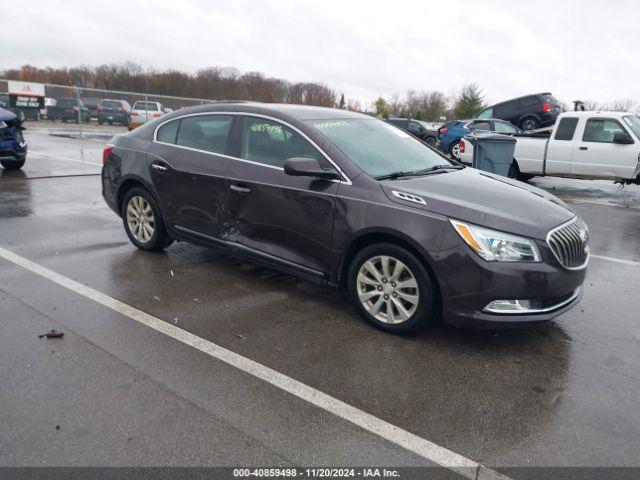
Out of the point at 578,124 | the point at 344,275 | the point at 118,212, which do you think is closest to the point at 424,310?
the point at 344,275

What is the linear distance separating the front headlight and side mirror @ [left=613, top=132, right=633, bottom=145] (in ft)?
31.2

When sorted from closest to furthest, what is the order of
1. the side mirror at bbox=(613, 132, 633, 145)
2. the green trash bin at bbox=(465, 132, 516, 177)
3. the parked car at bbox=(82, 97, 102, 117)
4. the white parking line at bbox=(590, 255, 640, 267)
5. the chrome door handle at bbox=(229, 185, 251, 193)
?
the chrome door handle at bbox=(229, 185, 251, 193), the white parking line at bbox=(590, 255, 640, 267), the green trash bin at bbox=(465, 132, 516, 177), the side mirror at bbox=(613, 132, 633, 145), the parked car at bbox=(82, 97, 102, 117)

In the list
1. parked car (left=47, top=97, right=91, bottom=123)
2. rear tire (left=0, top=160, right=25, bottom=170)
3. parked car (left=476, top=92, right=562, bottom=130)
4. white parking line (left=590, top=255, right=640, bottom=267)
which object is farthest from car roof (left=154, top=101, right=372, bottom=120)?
parked car (left=47, top=97, right=91, bottom=123)

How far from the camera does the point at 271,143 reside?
4.90 m

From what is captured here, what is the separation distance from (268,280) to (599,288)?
336cm

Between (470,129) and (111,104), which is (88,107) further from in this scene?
(470,129)

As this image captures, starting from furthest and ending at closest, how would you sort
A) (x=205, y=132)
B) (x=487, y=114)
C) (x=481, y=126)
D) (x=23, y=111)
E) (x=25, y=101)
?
1. (x=23, y=111)
2. (x=25, y=101)
3. (x=487, y=114)
4. (x=481, y=126)
5. (x=205, y=132)

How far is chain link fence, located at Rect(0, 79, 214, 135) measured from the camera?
81.5ft

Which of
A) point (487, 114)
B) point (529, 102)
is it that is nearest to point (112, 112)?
point (487, 114)

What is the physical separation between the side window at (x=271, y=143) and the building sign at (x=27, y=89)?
24.2 metres

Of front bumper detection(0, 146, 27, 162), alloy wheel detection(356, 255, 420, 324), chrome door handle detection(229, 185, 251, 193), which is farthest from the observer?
front bumper detection(0, 146, 27, 162)

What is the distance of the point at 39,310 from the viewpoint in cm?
436

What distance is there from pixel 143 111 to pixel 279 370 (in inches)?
956

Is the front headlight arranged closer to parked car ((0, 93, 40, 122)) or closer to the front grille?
the front grille
